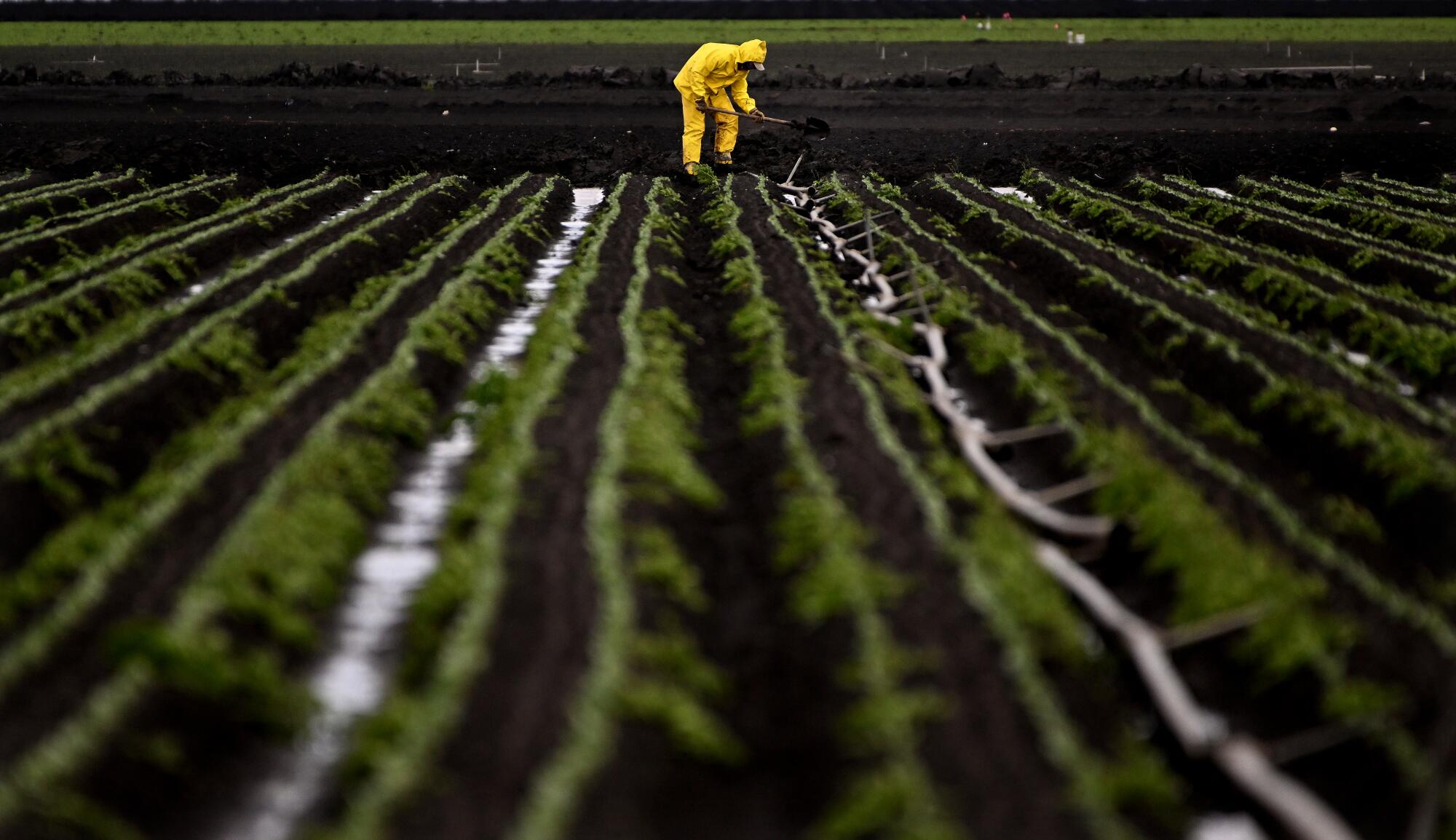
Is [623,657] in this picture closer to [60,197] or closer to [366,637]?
[366,637]

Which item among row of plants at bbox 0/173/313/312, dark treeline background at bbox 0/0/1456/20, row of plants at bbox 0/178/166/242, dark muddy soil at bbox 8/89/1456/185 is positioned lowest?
row of plants at bbox 0/173/313/312

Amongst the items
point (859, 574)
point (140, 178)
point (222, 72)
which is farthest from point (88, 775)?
point (222, 72)

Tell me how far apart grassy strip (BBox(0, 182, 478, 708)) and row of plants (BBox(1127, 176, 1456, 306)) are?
37.1ft

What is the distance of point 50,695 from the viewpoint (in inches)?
185

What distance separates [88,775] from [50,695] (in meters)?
0.77

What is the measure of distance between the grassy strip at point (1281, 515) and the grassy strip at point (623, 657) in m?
3.35

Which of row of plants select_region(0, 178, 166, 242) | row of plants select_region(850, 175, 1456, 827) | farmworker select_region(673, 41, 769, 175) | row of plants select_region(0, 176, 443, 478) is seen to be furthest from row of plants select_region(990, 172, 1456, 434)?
row of plants select_region(0, 178, 166, 242)

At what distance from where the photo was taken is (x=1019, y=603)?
5242mm

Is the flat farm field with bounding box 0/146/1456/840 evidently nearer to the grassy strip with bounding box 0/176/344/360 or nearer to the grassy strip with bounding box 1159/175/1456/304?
the grassy strip with bounding box 0/176/344/360

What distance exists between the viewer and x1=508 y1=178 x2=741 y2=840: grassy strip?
3912 millimetres

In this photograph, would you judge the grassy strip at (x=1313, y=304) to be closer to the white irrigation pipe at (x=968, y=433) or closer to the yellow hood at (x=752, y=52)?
the white irrigation pipe at (x=968, y=433)

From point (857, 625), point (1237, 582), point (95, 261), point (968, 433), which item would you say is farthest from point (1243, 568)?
point (95, 261)

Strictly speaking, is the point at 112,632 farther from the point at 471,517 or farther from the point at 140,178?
the point at 140,178

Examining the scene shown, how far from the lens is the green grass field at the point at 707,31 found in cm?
4556
